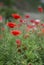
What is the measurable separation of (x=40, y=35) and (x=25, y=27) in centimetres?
46

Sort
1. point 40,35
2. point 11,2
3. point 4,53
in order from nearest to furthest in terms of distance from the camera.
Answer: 1. point 4,53
2. point 40,35
3. point 11,2

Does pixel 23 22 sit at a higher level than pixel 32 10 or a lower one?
higher

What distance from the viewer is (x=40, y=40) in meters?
5.46

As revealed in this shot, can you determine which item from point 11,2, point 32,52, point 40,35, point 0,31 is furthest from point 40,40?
point 11,2

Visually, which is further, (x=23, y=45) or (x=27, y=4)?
(x=27, y=4)

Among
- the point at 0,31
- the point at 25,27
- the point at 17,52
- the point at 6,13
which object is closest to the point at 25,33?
the point at 25,27

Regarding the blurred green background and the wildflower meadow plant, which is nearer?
the wildflower meadow plant

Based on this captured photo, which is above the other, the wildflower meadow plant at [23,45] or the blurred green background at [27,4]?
the wildflower meadow plant at [23,45]

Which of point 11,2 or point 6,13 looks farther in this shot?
point 11,2

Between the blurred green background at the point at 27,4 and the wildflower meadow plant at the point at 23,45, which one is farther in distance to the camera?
the blurred green background at the point at 27,4

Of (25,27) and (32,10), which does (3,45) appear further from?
(32,10)

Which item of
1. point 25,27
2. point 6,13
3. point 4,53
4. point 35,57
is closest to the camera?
point 4,53

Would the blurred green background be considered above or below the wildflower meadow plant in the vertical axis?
below

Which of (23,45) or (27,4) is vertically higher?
(23,45)
